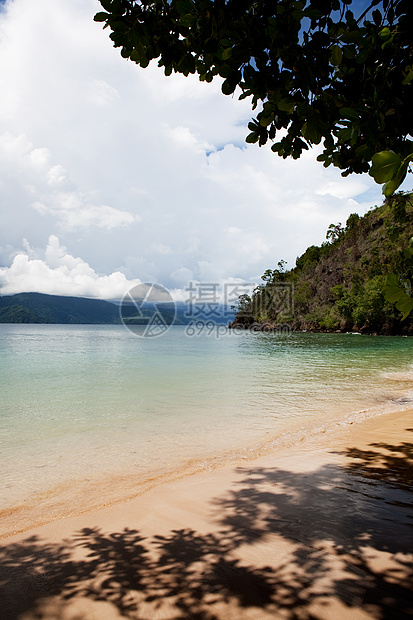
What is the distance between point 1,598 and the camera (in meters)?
2.69

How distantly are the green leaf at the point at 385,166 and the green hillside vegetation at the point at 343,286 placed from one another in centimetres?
5670

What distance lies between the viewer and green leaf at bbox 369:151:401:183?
129cm

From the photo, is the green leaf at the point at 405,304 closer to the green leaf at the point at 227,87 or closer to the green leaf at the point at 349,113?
the green leaf at the point at 349,113

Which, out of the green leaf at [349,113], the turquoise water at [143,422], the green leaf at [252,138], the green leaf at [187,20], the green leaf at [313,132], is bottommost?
the turquoise water at [143,422]

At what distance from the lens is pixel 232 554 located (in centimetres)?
308

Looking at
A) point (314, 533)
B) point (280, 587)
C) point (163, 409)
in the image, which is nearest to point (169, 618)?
point (280, 587)

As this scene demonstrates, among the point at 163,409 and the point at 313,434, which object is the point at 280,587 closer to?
the point at 313,434

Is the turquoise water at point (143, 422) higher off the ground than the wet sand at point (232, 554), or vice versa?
the wet sand at point (232, 554)

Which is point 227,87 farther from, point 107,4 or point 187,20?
point 107,4

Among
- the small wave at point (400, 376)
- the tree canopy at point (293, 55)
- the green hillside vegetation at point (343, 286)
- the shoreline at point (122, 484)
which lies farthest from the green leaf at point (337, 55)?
the green hillside vegetation at point (343, 286)

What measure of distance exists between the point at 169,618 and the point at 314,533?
1.71 metres

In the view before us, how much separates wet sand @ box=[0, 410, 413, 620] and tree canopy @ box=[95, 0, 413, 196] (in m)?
3.41

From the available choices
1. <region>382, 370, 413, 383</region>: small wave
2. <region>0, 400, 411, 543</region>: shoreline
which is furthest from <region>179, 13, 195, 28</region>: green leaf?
<region>382, 370, 413, 383</region>: small wave

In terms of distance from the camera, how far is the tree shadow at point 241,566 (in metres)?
2.45
